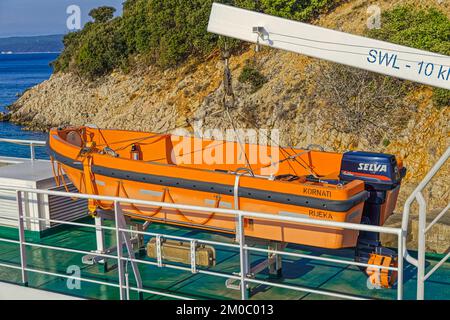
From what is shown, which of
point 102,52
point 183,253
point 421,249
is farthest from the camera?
point 102,52

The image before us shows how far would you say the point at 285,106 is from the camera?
1916 centimetres

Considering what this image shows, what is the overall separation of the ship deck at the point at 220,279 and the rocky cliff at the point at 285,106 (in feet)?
22.4

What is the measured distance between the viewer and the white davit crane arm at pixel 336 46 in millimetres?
3920

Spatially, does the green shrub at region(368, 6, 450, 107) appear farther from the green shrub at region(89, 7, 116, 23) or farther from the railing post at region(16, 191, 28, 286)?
the green shrub at region(89, 7, 116, 23)

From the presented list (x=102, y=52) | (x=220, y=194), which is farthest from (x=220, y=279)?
(x=102, y=52)

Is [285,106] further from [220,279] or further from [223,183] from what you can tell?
[223,183]

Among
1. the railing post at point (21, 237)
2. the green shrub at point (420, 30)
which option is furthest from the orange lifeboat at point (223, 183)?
the green shrub at point (420, 30)

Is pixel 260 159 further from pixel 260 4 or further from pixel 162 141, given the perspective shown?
pixel 260 4

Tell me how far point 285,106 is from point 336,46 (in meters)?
15.1

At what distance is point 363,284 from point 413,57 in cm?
210
